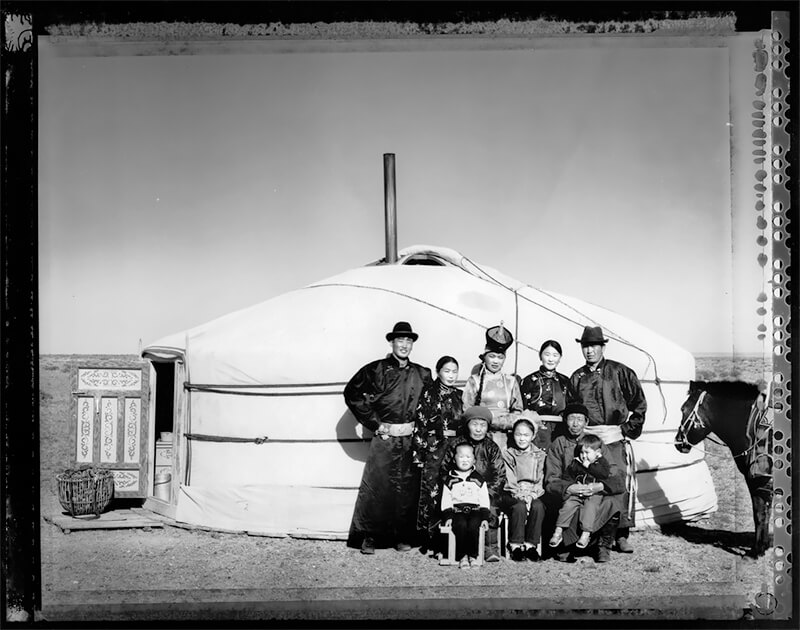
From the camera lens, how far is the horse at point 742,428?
2.87 metres

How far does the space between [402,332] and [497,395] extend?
0.42 m

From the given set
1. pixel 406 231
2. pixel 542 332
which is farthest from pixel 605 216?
pixel 406 231

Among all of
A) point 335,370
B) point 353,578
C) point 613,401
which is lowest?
point 353,578

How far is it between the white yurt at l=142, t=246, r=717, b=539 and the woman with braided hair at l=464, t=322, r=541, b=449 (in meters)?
0.05

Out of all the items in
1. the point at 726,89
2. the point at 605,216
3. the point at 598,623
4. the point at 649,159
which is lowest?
the point at 598,623

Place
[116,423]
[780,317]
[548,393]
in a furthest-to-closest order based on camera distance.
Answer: [116,423] → [548,393] → [780,317]

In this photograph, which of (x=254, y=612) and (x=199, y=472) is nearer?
(x=254, y=612)

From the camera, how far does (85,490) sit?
9.76 feet

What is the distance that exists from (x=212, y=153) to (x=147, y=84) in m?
0.34

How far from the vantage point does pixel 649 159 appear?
292 cm

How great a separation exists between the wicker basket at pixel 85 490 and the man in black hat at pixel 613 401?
5.91 ft

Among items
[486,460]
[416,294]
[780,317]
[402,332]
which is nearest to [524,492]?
[486,460]

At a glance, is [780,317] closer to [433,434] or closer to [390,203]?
[433,434]

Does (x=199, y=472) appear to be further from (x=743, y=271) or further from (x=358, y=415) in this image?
(x=743, y=271)
